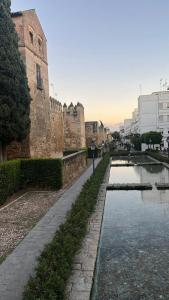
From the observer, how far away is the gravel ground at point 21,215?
23.0 ft

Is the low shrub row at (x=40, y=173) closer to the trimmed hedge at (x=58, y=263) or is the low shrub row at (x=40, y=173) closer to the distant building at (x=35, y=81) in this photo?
the distant building at (x=35, y=81)

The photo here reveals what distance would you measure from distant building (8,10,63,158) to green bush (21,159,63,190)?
4.37 feet

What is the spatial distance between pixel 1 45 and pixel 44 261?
994 cm

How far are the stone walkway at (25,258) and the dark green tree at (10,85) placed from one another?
15.8 ft

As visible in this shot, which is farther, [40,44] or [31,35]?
[40,44]

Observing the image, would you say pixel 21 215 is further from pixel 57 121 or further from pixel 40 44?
pixel 57 121

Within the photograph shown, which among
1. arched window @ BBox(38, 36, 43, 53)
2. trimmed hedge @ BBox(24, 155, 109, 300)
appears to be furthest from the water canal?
arched window @ BBox(38, 36, 43, 53)

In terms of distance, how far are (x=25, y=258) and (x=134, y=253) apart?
91.3 inches

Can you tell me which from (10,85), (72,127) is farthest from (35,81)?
(72,127)

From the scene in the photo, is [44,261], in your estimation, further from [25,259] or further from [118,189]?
[118,189]

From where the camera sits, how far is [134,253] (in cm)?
672

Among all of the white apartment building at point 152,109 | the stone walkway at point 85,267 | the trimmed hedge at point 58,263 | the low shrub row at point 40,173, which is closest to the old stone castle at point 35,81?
the low shrub row at point 40,173

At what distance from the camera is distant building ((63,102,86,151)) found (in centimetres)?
3152

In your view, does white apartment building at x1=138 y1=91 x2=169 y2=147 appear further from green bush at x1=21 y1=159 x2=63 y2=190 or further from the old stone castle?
green bush at x1=21 y1=159 x2=63 y2=190
